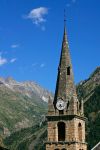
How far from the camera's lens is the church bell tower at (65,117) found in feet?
220

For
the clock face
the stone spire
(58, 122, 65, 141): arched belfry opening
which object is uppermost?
the stone spire

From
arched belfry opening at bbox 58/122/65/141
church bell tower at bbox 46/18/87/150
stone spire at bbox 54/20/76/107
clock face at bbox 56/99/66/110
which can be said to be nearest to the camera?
church bell tower at bbox 46/18/87/150

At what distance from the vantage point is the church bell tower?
220ft

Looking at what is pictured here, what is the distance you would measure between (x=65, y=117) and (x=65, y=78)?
6.09 metres

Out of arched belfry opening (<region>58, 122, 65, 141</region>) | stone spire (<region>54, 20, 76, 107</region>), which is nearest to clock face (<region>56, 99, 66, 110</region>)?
stone spire (<region>54, 20, 76, 107</region>)

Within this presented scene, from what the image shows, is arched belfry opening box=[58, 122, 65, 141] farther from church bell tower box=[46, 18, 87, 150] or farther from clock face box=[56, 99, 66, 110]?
clock face box=[56, 99, 66, 110]

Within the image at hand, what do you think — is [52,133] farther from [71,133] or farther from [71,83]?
[71,83]

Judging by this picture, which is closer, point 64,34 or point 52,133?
point 52,133

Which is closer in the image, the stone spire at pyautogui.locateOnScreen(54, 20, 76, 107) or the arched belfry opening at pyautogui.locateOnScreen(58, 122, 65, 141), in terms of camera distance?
the arched belfry opening at pyautogui.locateOnScreen(58, 122, 65, 141)

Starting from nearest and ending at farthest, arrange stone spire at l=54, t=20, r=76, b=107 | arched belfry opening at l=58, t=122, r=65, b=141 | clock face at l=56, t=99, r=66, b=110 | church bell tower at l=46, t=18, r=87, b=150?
church bell tower at l=46, t=18, r=87, b=150 < clock face at l=56, t=99, r=66, b=110 < arched belfry opening at l=58, t=122, r=65, b=141 < stone spire at l=54, t=20, r=76, b=107

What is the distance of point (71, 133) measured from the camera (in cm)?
6694

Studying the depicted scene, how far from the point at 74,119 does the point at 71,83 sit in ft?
18.9

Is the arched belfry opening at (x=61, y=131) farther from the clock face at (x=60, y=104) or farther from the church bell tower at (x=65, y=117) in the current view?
the clock face at (x=60, y=104)

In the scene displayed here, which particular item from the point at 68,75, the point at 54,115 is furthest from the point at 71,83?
the point at 54,115
